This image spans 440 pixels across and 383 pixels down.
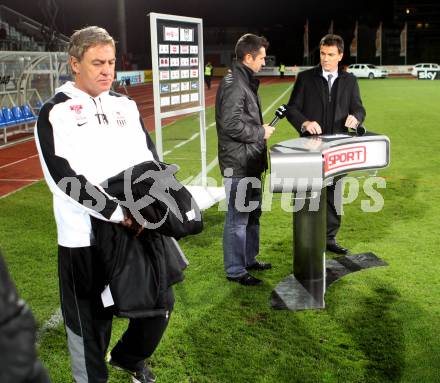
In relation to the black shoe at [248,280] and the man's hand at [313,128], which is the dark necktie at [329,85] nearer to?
the man's hand at [313,128]

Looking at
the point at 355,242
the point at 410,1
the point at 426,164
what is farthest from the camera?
the point at 410,1

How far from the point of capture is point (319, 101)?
5.14 m

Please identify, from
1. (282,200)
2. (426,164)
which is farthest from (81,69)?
(426,164)

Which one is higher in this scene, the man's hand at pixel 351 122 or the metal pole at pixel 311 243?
the man's hand at pixel 351 122

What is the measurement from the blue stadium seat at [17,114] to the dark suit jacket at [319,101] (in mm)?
10130

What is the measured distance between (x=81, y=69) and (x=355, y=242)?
391 cm

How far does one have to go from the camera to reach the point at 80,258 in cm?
260

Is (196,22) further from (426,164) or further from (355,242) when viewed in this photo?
(426,164)

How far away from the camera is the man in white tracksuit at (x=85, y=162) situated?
248 centimetres

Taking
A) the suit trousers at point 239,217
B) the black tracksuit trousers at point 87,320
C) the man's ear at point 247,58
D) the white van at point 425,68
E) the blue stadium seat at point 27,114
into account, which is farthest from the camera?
the white van at point 425,68

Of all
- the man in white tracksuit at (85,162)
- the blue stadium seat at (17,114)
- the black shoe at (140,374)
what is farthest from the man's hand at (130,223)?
the blue stadium seat at (17,114)

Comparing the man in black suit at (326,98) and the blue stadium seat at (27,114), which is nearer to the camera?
the man in black suit at (326,98)

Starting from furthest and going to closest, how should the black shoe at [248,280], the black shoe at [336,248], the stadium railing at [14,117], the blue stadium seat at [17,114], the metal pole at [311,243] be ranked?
the blue stadium seat at [17,114]
the stadium railing at [14,117]
the black shoe at [336,248]
the black shoe at [248,280]
the metal pole at [311,243]

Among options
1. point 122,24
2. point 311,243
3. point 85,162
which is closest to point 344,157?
point 311,243
